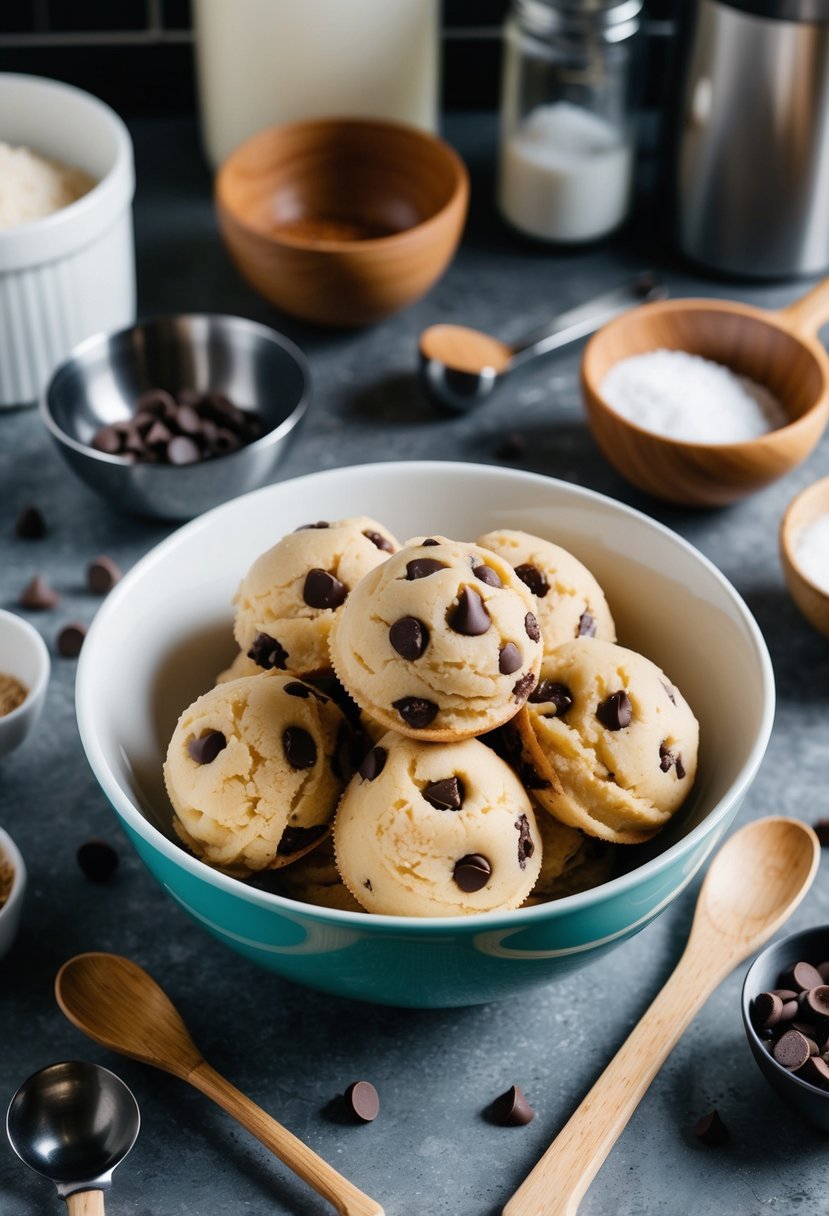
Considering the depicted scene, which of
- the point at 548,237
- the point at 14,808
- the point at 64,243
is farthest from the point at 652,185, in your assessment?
the point at 14,808

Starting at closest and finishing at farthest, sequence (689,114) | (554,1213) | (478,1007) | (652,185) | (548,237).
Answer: (554,1213) < (478,1007) < (689,114) < (548,237) < (652,185)

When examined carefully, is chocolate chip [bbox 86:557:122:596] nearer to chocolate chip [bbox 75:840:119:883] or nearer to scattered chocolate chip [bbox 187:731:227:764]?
chocolate chip [bbox 75:840:119:883]

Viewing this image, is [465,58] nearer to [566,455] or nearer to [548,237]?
[548,237]

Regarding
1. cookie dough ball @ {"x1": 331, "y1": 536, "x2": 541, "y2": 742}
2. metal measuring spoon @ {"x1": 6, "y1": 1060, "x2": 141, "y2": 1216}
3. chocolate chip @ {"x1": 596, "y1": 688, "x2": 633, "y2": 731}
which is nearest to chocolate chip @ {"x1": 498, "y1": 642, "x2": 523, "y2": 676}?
cookie dough ball @ {"x1": 331, "y1": 536, "x2": 541, "y2": 742}

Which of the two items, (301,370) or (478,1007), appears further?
(301,370)

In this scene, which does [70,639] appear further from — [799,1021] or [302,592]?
[799,1021]
